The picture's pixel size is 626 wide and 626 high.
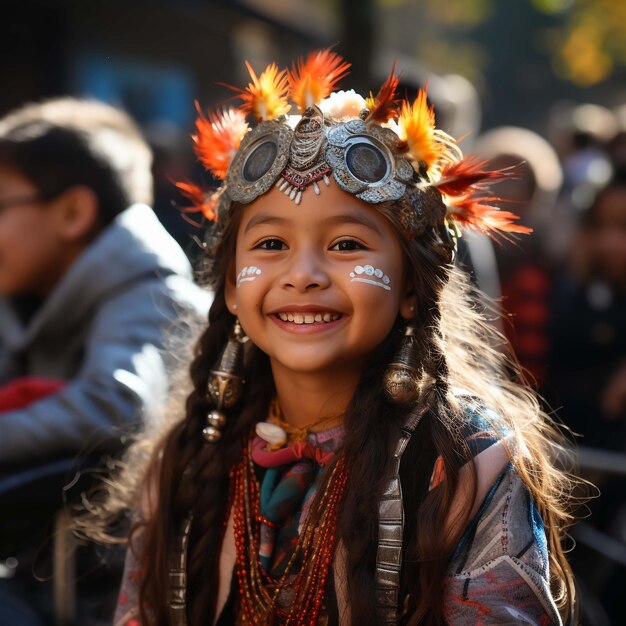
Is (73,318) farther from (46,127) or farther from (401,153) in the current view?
(401,153)

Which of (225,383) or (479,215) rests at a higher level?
(479,215)

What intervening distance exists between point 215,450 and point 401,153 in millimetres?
886

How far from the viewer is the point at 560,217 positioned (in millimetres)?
6219

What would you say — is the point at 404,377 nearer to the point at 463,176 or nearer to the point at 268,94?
the point at 463,176

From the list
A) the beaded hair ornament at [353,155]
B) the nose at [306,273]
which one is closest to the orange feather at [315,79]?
the beaded hair ornament at [353,155]

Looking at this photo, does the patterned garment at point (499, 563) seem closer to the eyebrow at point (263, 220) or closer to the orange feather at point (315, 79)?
the eyebrow at point (263, 220)

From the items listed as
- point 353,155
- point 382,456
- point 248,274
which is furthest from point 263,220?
point 382,456

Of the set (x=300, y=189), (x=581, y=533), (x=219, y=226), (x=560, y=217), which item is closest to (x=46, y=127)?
(x=219, y=226)

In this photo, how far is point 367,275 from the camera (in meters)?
2.08

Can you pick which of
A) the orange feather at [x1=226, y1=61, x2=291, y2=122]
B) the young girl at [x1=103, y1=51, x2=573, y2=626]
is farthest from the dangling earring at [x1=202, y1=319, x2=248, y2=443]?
the orange feather at [x1=226, y1=61, x2=291, y2=122]

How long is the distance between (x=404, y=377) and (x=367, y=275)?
0.26 meters

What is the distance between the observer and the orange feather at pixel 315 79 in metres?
2.24

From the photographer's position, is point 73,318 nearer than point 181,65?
Yes

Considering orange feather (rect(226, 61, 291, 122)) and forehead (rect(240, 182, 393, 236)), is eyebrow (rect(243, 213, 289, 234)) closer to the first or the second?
forehead (rect(240, 182, 393, 236))
